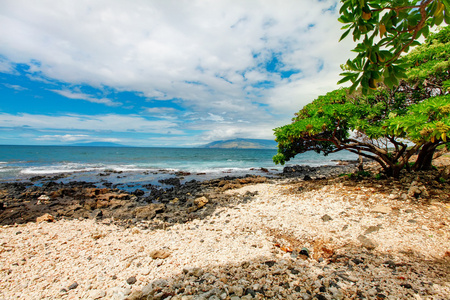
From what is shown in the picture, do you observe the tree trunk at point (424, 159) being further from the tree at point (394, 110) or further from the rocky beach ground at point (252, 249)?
the rocky beach ground at point (252, 249)

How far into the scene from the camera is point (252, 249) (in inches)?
186

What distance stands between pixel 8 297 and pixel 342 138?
38.7ft

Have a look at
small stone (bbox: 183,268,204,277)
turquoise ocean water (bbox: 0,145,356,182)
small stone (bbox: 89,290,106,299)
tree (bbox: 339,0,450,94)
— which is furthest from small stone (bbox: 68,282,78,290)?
turquoise ocean water (bbox: 0,145,356,182)

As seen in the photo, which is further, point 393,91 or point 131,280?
point 393,91

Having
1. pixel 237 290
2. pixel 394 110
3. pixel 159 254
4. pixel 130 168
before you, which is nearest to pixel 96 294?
pixel 159 254

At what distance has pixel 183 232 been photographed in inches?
248

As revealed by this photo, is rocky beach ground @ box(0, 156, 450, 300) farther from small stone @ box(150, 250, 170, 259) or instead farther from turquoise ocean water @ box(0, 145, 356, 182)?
turquoise ocean water @ box(0, 145, 356, 182)

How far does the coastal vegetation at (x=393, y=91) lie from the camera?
1826 millimetres

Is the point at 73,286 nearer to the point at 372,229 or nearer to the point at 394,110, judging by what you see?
the point at 372,229

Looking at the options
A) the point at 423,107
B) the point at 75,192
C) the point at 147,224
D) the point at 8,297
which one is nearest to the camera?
the point at 8,297

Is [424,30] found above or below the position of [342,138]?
above

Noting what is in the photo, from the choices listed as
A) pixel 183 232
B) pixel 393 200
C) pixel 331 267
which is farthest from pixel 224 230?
pixel 393 200

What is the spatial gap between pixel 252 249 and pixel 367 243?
2.58 meters

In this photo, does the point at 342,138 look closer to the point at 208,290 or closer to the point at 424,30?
the point at 424,30
